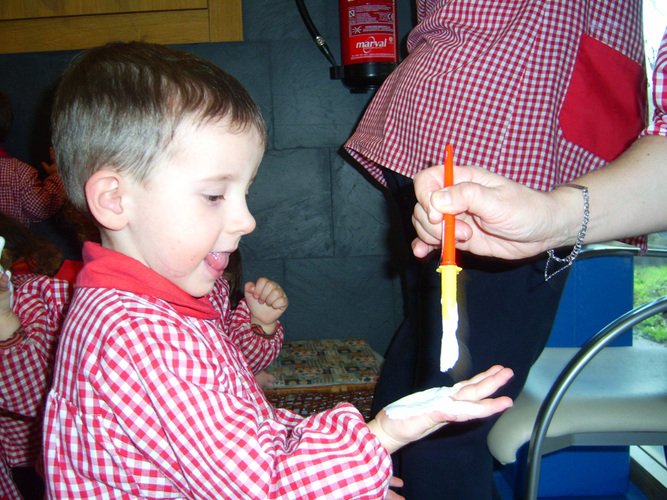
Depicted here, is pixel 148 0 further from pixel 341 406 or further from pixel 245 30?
pixel 341 406

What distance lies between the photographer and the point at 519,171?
93cm

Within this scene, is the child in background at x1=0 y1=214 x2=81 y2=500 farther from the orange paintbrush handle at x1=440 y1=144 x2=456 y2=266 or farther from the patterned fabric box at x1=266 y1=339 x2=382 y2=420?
the orange paintbrush handle at x1=440 y1=144 x2=456 y2=266

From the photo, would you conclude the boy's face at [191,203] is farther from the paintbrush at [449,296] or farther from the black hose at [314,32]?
the black hose at [314,32]

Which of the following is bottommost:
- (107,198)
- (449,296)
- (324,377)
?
(324,377)

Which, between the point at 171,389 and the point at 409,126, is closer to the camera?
the point at 171,389

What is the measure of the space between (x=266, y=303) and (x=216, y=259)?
40 centimetres

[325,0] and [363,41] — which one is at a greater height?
[325,0]

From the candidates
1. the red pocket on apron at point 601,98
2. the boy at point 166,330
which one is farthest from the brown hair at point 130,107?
the red pocket on apron at point 601,98

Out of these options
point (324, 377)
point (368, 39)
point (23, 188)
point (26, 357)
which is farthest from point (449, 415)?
point (23, 188)

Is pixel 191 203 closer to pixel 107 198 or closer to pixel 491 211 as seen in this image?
pixel 107 198

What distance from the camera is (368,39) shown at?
206cm

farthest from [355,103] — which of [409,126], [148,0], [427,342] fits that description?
[427,342]

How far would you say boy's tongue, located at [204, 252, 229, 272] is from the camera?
83 cm

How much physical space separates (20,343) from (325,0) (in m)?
1.75
